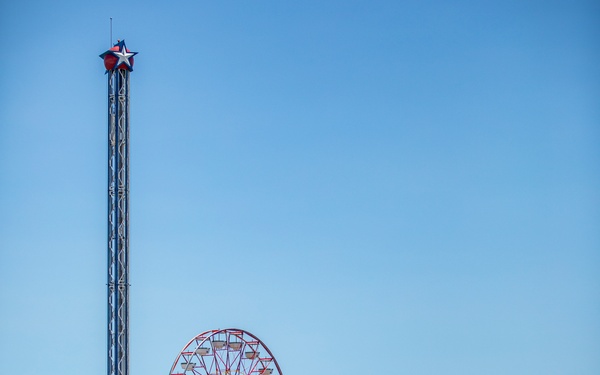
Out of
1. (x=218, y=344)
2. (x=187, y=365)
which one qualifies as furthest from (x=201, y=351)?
(x=218, y=344)

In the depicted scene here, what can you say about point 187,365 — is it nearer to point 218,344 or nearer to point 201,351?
point 201,351

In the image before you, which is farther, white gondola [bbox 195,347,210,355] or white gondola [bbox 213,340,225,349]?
white gondola [bbox 213,340,225,349]

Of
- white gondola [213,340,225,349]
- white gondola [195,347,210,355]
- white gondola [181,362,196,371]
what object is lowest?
white gondola [181,362,196,371]

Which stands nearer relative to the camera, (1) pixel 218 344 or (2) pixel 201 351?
(2) pixel 201 351

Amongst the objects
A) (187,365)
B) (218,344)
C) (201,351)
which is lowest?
(187,365)

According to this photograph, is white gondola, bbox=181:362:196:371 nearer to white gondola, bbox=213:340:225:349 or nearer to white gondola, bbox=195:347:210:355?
white gondola, bbox=195:347:210:355

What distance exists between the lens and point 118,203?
415 feet

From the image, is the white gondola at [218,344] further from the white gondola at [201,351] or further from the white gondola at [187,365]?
the white gondola at [187,365]

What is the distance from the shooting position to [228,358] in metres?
138

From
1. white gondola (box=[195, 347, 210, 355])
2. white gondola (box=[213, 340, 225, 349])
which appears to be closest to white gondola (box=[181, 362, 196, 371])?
white gondola (box=[195, 347, 210, 355])

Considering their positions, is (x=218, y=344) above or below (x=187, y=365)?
→ above

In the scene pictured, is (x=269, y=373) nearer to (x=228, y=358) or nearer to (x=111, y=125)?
(x=228, y=358)

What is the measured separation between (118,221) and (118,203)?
1343mm

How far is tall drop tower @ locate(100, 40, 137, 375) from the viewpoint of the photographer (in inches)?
4892
